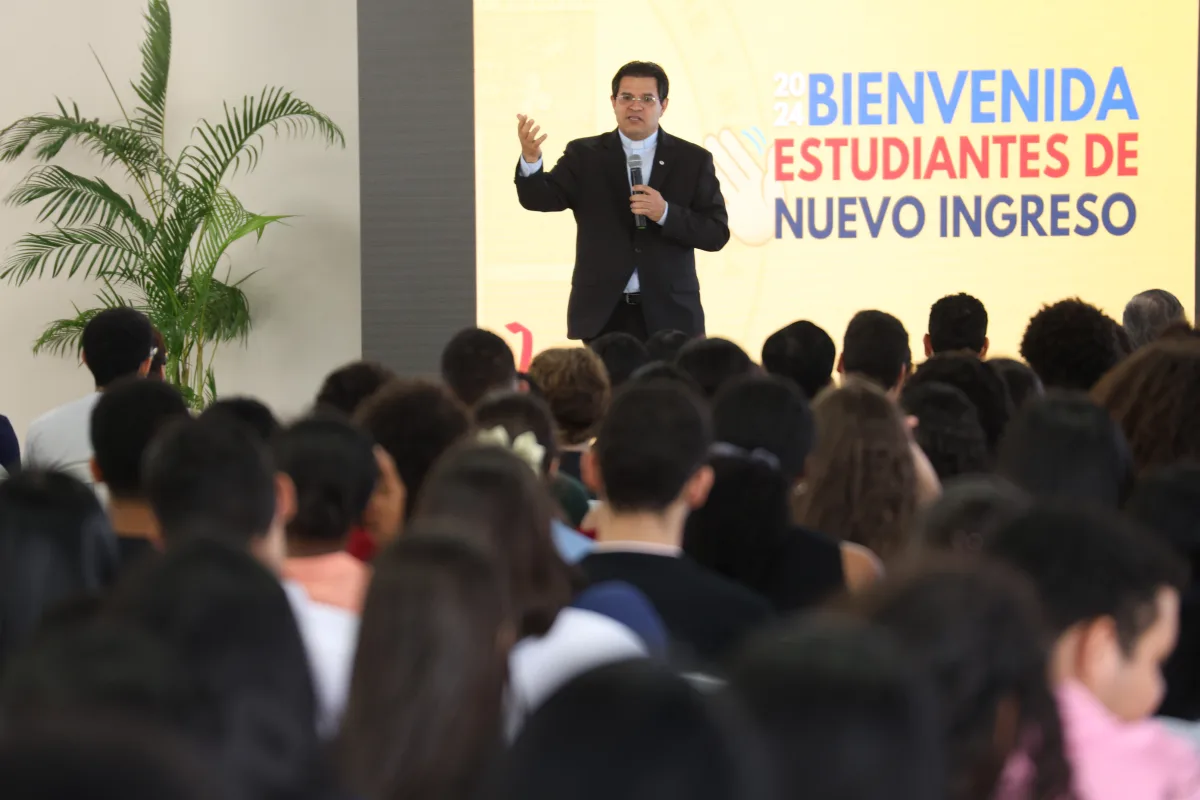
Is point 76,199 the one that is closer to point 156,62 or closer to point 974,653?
point 156,62

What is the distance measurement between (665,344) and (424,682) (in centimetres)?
306

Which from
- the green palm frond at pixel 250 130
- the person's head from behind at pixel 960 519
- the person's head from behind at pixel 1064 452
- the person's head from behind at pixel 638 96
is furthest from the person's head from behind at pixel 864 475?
the green palm frond at pixel 250 130

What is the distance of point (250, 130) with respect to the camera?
6332mm

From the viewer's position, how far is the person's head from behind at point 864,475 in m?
2.53

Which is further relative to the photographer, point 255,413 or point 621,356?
point 621,356

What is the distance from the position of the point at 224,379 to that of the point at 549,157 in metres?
1.81

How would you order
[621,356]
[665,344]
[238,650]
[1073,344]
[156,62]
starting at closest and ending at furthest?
[238,650] < [1073,344] < [621,356] < [665,344] < [156,62]

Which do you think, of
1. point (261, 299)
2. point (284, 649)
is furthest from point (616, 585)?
point (261, 299)

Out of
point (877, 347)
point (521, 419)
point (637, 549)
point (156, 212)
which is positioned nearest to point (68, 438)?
point (521, 419)

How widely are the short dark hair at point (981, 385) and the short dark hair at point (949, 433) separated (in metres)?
0.23

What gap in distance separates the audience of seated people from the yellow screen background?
9.20ft

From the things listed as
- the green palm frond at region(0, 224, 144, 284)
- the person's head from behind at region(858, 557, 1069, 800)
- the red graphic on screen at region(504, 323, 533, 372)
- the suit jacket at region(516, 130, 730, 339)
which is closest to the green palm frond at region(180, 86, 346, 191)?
the green palm frond at region(0, 224, 144, 284)

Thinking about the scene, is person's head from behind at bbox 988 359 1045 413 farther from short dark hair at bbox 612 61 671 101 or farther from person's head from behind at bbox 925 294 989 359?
short dark hair at bbox 612 61 671 101

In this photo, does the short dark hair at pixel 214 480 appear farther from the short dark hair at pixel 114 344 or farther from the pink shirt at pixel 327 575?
the short dark hair at pixel 114 344
